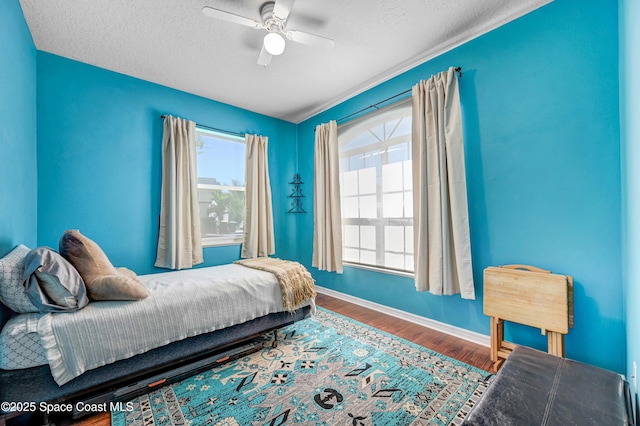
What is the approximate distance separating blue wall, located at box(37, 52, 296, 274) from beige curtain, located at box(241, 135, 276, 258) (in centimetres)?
59

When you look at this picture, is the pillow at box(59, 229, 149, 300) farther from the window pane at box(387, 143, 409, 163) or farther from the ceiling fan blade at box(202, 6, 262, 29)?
the window pane at box(387, 143, 409, 163)

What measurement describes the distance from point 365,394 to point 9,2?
3.39 meters

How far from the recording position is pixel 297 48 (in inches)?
97.0

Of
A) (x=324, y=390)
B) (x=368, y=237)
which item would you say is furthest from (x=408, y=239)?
(x=324, y=390)

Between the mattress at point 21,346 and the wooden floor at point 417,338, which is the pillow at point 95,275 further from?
the wooden floor at point 417,338

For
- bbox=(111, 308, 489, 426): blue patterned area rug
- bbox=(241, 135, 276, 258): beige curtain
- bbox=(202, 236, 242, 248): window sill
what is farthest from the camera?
bbox=(241, 135, 276, 258): beige curtain

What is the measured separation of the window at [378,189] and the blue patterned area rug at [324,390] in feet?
3.74

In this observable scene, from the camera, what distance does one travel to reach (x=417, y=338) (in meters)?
2.40

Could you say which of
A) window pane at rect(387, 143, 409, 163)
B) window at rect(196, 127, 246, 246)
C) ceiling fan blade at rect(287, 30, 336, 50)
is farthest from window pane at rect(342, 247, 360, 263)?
ceiling fan blade at rect(287, 30, 336, 50)

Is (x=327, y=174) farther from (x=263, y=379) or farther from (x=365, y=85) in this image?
(x=263, y=379)

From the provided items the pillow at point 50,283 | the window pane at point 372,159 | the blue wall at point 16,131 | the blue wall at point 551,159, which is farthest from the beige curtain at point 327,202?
the blue wall at point 16,131

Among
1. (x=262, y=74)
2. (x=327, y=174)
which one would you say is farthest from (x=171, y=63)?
(x=327, y=174)

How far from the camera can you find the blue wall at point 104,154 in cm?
248

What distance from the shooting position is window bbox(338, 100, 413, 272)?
115 inches
